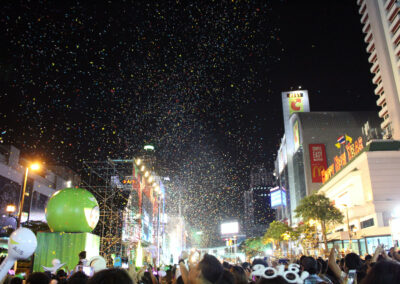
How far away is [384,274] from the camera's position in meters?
2.07

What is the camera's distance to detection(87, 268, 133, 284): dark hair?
82.3 inches

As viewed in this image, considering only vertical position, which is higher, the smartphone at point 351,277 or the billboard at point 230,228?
the billboard at point 230,228

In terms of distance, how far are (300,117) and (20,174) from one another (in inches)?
2119

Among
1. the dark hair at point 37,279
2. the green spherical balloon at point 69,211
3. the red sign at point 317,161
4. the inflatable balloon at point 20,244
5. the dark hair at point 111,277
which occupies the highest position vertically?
the red sign at point 317,161

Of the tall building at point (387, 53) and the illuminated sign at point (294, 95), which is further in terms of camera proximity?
the illuminated sign at point (294, 95)

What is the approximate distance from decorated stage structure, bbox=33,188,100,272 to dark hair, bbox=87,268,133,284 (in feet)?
28.0

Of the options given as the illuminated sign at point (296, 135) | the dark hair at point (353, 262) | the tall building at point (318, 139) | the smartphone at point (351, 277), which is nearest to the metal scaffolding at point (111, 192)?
the dark hair at point (353, 262)

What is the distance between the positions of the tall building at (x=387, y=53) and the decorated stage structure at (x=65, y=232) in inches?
1747

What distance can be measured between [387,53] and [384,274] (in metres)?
54.8

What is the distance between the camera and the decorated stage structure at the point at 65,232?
33.2ft

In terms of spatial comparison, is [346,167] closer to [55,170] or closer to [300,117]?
[300,117]

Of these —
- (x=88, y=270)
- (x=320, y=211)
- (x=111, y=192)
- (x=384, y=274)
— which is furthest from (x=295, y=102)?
(x=384, y=274)

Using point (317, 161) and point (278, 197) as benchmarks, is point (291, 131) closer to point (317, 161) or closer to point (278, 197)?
point (317, 161)

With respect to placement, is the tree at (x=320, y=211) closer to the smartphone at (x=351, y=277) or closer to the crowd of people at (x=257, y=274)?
the crowd of people at (x=257, y=274)
